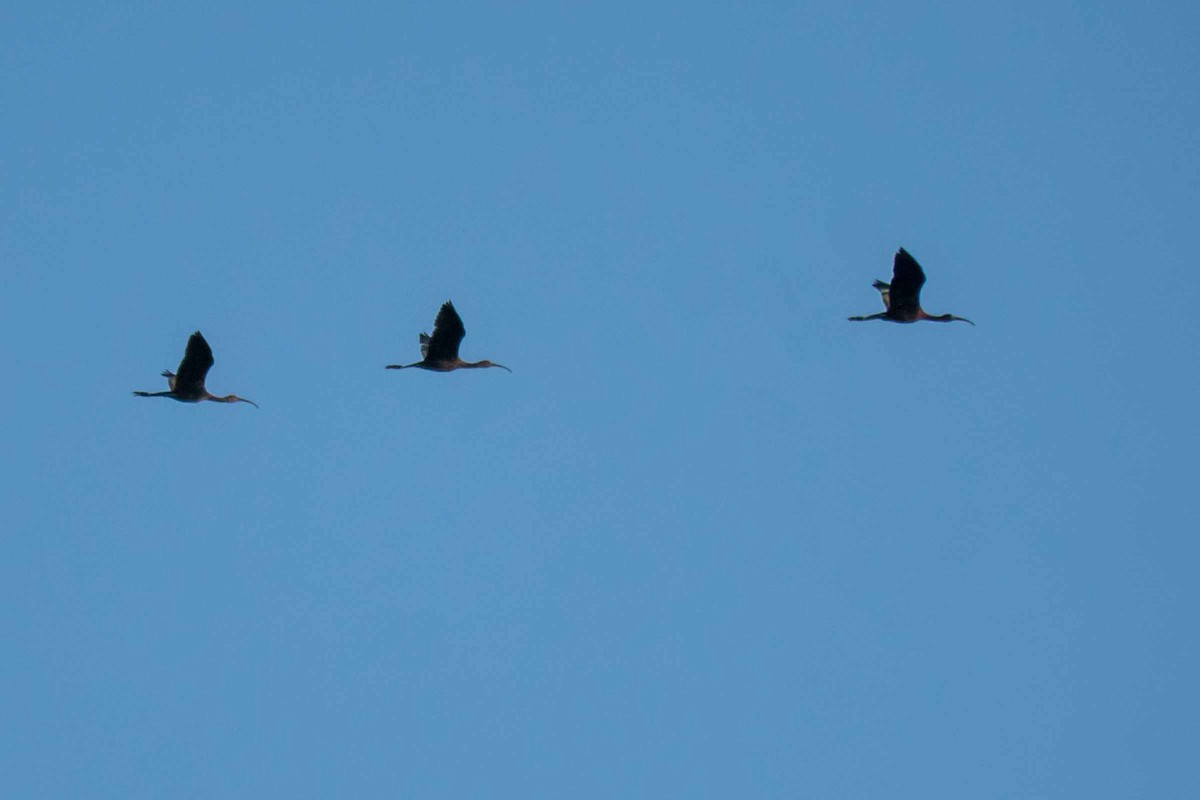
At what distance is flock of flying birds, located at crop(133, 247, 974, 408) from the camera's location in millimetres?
44656

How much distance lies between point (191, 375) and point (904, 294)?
1375 cm

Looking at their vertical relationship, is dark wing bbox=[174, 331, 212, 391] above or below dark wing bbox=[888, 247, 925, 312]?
below

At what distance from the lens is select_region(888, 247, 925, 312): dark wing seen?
44125 millimetres

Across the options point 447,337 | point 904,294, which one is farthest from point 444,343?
point 904,294

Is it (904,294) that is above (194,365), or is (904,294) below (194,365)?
above

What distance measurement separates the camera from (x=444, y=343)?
45.9 m

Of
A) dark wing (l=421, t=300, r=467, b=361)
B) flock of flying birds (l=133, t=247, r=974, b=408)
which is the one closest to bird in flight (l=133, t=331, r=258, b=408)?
flock of flying birds (l=133, t=247, r=974, b=408)

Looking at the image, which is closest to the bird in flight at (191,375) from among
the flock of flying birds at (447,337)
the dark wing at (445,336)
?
Result: the flock of flying birds at (447,337)

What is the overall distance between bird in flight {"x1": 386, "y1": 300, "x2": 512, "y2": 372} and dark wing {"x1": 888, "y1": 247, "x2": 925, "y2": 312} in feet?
26.9

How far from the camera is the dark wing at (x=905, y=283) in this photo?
145ft

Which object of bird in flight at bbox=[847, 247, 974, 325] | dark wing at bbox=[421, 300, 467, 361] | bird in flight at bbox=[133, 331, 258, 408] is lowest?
bird in flight at bbox=[133, 331, 258, 408]

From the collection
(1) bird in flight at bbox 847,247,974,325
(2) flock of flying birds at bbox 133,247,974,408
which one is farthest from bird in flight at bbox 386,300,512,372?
(1) bird in flight at bbox 847,247,974,325

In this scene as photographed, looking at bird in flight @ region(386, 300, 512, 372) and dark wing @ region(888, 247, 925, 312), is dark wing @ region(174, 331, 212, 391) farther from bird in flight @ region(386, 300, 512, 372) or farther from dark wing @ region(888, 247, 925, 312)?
dark wing @ region(888, 247, 925, 312)

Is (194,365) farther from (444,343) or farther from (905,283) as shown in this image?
(905,283)
